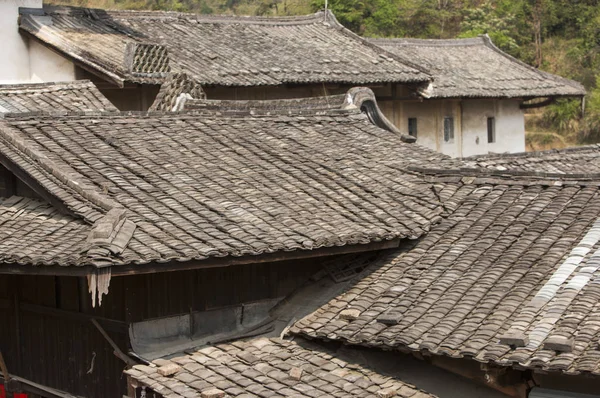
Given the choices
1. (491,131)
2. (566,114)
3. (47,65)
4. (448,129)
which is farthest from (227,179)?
(566,114)

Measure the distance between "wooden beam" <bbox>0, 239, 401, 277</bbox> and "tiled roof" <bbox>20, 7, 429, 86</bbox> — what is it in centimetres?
1139

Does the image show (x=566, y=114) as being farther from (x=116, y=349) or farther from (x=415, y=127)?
(x=116, y=349)

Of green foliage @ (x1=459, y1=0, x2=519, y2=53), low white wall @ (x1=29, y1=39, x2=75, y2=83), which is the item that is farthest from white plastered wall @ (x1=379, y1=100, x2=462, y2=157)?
green foliage @ (x1=459, y1=0, x2=519, y2=53)

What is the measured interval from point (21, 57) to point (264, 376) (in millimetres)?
16186

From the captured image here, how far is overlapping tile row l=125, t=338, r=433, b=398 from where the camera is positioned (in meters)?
9.71

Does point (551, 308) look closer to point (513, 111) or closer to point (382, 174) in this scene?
point (382, 174)

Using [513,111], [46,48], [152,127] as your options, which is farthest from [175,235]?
[513,111]

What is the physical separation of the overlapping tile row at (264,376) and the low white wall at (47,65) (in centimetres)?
1404

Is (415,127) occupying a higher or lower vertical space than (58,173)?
lower

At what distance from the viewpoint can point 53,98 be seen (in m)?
18.9

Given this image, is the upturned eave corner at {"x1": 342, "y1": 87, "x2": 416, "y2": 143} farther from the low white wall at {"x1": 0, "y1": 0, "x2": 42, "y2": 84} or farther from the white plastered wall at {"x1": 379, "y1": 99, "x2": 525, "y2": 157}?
the low white wall at {"x1": 0, "y1": 0, "x2": 42, "y2": 84}

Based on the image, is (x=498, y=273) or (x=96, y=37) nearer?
(x=498, y=273)

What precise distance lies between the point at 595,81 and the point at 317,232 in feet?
107

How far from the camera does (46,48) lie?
23.5 meters
